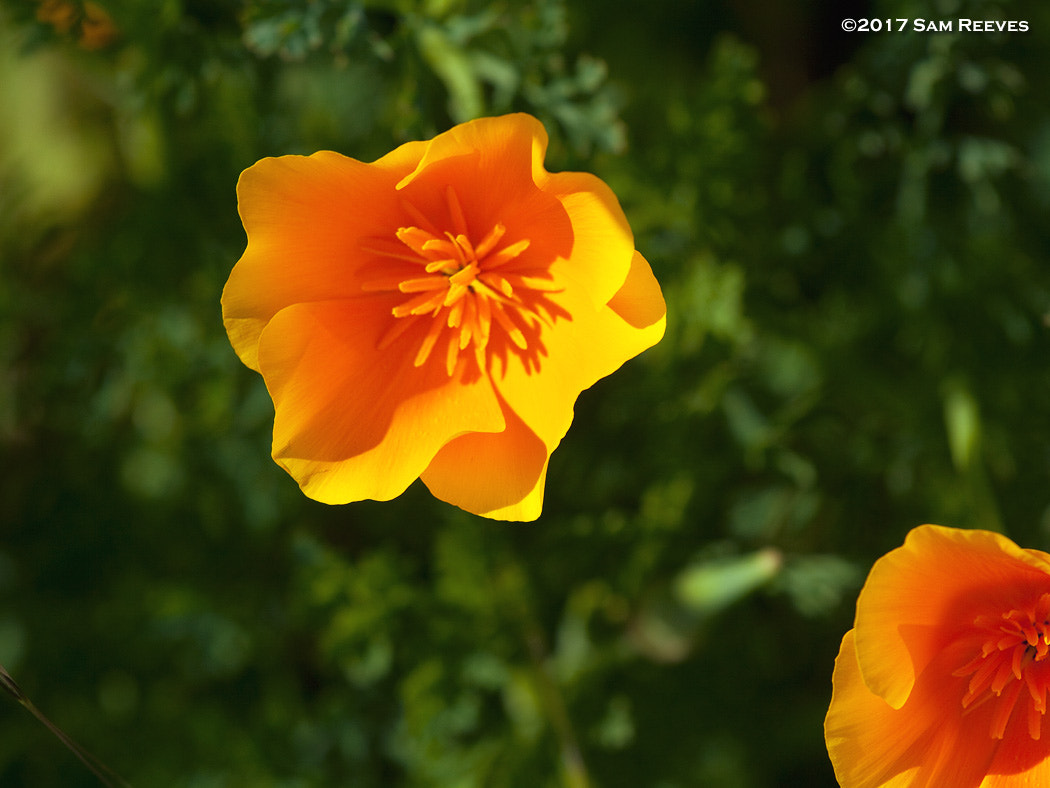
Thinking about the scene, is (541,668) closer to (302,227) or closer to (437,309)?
(437,309)

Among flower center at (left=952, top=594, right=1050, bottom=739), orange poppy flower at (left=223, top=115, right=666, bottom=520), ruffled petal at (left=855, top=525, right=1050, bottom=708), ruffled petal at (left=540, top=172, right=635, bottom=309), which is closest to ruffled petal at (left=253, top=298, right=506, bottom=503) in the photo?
orange poppy flower at (left=223, top=115, right=666, bottom=520)

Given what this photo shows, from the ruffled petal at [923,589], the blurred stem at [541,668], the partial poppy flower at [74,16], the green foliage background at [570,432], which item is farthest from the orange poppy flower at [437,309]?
the partial poppy flower at [74,16]

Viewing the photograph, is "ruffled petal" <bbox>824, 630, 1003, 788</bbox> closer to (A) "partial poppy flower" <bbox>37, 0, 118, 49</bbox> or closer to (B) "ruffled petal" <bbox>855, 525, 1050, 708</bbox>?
(B) "ruffled petal" <bbox>855, 525, 1050, 708</bbox>

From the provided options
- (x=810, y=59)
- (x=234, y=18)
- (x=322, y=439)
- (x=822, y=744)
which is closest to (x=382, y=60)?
(x=234, y=18)

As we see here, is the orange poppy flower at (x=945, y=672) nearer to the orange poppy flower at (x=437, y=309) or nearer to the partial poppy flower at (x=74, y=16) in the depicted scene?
the orange poppy flower at (x=437, y=309)

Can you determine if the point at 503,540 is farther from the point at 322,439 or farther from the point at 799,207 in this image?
the point at 799,207

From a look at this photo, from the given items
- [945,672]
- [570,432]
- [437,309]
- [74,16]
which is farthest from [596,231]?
[74,16]
